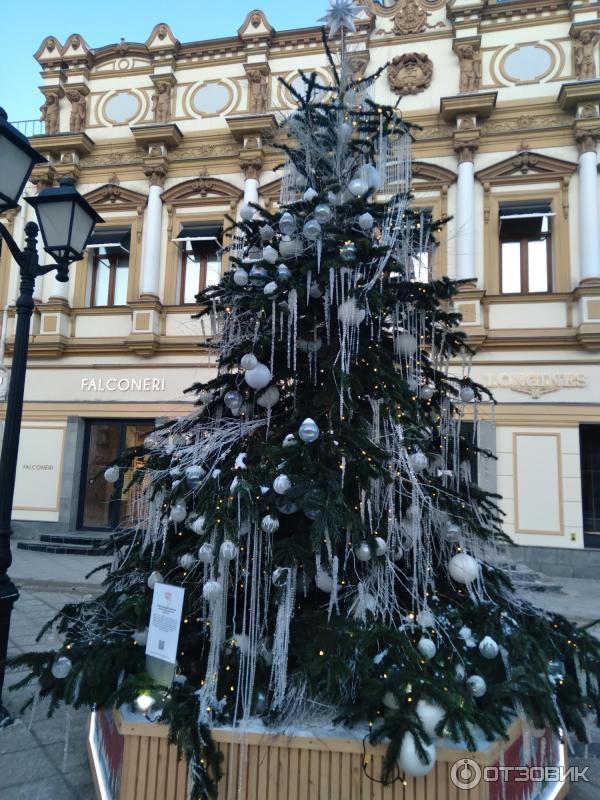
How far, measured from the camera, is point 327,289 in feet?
10.8

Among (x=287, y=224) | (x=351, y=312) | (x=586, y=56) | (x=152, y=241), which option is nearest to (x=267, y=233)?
(x=287, y=224)

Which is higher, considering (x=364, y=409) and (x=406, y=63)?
(x=406, y=63)

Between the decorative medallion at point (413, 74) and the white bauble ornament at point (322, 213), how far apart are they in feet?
33.0

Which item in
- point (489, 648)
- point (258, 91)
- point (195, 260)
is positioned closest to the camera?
point (489, 648)

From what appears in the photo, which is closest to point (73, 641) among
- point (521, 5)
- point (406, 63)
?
point (406, 63)

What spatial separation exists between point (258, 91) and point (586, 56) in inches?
266

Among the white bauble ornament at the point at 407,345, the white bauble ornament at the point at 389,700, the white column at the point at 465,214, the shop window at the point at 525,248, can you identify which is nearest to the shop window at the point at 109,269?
the white column at the point at 465,214

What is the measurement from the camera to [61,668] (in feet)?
9.82

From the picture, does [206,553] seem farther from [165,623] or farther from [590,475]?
[590,475]

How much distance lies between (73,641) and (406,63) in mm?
12581

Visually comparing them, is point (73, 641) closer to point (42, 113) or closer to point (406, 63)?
point (406, 63)

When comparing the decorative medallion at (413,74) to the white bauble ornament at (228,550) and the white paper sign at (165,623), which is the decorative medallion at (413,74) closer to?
the white bauble ornament at (228,550)

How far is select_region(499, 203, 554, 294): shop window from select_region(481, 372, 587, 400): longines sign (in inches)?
67.0

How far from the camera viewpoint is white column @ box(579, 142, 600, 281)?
10164 millimetres
